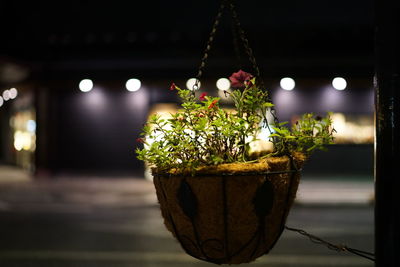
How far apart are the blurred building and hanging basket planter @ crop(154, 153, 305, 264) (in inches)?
707

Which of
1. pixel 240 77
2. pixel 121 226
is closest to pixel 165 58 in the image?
pixel 121 226

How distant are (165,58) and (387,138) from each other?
19663mm

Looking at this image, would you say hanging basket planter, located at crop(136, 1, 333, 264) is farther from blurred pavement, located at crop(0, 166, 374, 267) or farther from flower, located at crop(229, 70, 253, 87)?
blurred pavement, located at crop(0, 166, 374, 267)

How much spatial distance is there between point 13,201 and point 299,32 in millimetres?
11861

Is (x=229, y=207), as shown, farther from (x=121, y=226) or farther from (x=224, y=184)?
(x=121, y=226)

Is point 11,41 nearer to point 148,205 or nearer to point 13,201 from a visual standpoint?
point 13,201

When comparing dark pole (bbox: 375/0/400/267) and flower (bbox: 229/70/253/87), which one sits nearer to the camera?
dark pole (bbox: 375/0/400/267)

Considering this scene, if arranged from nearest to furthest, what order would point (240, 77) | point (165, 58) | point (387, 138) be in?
point (387, 138) < point (240, 77) < point (165, 58)

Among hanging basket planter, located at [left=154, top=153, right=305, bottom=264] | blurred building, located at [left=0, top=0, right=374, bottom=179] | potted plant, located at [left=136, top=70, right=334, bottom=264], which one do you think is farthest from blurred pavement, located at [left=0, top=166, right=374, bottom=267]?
blurred building, located at [left=0, top=0, right=374, bottom=179]

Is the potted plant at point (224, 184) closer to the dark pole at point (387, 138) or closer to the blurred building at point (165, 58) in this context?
the dark pole at point (387, 138)

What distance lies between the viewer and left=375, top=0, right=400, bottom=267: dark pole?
2.08 metres

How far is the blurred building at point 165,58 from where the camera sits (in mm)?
20516

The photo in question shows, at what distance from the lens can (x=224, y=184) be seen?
2.16 metres

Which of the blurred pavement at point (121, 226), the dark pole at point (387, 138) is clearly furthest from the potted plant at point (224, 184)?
the blurred pavement at point (121, 226)
